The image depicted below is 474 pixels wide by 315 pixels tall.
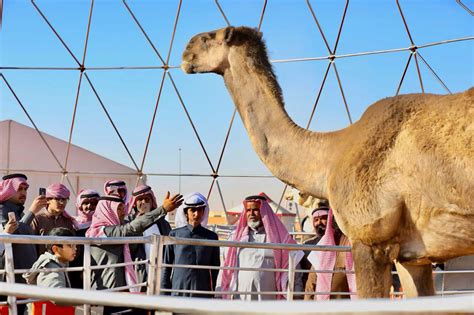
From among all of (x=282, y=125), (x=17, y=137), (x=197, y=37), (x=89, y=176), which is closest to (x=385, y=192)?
A: (x=282, y=125)

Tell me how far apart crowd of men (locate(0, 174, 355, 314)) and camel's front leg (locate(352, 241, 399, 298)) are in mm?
1638

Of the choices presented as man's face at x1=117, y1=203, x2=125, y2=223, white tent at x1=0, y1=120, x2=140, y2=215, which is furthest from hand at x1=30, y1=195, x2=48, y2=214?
white tent at x1=0, y1=120, x2=140, y2=215

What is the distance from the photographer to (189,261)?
690 centimetres

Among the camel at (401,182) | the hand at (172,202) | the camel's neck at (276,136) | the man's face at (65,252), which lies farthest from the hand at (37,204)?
the camel at (401,182)

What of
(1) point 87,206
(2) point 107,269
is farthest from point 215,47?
(1) point 87,206

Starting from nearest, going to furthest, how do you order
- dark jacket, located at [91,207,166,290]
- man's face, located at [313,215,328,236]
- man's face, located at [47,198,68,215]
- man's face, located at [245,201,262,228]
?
dark jacket, located at [91,207,166,290]
man's face, located at [245,201,262,228]
man's face, located at [47,198,68,215]
man's face, located at [313,215,328,236]

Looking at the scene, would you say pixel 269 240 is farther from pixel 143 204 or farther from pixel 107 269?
pixel 107 269

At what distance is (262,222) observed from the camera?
7445mm

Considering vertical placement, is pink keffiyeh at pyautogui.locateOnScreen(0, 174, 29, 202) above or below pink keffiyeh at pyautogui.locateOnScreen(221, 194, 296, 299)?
above

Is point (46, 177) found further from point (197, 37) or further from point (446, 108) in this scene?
point (446, 108)

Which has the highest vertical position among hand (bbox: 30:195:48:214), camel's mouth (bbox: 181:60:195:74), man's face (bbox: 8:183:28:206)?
camel's mouth (bbox: 181:60:195:74)

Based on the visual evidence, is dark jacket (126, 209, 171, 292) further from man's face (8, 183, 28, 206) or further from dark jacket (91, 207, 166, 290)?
man's face (8, 183, 28, 206)

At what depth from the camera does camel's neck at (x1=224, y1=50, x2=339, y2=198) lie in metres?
5.30

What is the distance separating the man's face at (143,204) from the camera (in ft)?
25.5
